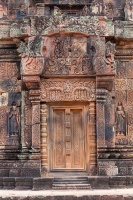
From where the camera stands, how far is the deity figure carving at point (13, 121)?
456 inches

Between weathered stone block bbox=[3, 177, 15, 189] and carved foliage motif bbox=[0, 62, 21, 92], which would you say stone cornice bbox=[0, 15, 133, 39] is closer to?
carved foliage motif bbox=[0, 62, 21, 92]

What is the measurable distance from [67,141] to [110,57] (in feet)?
8.79

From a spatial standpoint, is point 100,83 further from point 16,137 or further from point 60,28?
point 16,137

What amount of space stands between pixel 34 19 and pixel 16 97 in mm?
2334

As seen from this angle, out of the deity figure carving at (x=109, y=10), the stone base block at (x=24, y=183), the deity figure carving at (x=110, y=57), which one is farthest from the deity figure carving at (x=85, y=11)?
the stone base block at (x=24, y=183)

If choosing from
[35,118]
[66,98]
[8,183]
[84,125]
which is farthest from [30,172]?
[66,98]

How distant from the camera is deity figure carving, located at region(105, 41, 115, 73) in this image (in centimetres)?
1103

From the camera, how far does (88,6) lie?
12.2 meters

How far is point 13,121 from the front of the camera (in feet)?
38.0

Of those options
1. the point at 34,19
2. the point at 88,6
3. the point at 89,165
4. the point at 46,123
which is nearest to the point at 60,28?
the point at 34,19

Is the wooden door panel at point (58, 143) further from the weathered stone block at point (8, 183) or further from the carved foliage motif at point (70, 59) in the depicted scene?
the carved foliage motif at point (70, 59)

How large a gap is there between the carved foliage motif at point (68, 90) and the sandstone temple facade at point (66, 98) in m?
0.03

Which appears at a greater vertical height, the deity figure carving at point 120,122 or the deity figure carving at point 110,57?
the deity figure carving at point 110,57

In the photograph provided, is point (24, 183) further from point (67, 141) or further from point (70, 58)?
point (70, 58)
